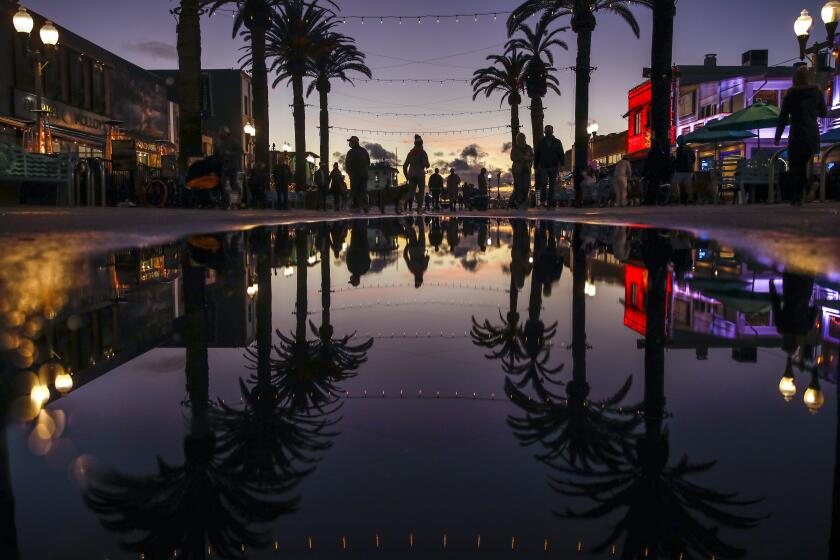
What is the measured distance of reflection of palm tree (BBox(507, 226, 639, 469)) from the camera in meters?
1.29

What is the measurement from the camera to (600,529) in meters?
0.98

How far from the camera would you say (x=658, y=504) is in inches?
41.9

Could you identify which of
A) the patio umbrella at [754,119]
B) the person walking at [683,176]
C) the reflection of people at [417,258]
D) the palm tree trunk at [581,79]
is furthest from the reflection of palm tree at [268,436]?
the palm tree trunk at [581,79]

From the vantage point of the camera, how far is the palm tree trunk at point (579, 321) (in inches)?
77.9

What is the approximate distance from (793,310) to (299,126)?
30.9 metres

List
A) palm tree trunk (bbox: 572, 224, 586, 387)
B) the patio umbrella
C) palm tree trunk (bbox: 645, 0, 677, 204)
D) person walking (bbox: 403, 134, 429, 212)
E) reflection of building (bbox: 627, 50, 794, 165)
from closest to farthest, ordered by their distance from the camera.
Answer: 1. palm tree trunk (bbox: 572, 224, 586, 387)
2. palm tree trunk (bbox: 645, 0, 677, 204)
3. person walking (bbox: 403, 134, 429, 212)
4. the patio umbrella
5. reflection of building (bbox: 627, 50, 794, 165)

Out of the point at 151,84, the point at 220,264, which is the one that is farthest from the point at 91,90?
the point at 220,264

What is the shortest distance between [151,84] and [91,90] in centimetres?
807

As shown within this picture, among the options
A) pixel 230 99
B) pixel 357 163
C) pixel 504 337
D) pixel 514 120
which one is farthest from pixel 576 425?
pixel 230 99

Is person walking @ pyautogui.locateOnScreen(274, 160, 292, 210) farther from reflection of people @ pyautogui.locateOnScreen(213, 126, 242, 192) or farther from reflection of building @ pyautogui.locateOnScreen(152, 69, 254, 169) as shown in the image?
reflection of building @ pyautogui.locateOnScreen(152, 69, 254, 169)

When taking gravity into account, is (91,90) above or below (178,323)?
above

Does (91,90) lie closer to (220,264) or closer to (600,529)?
(220,264)

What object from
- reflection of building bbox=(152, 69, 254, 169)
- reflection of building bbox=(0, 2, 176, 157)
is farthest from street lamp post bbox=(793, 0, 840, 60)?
reflection of building bbox=(152, 69, 254, 169)

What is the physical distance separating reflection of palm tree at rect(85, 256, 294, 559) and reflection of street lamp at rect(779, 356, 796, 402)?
1.12 metres
